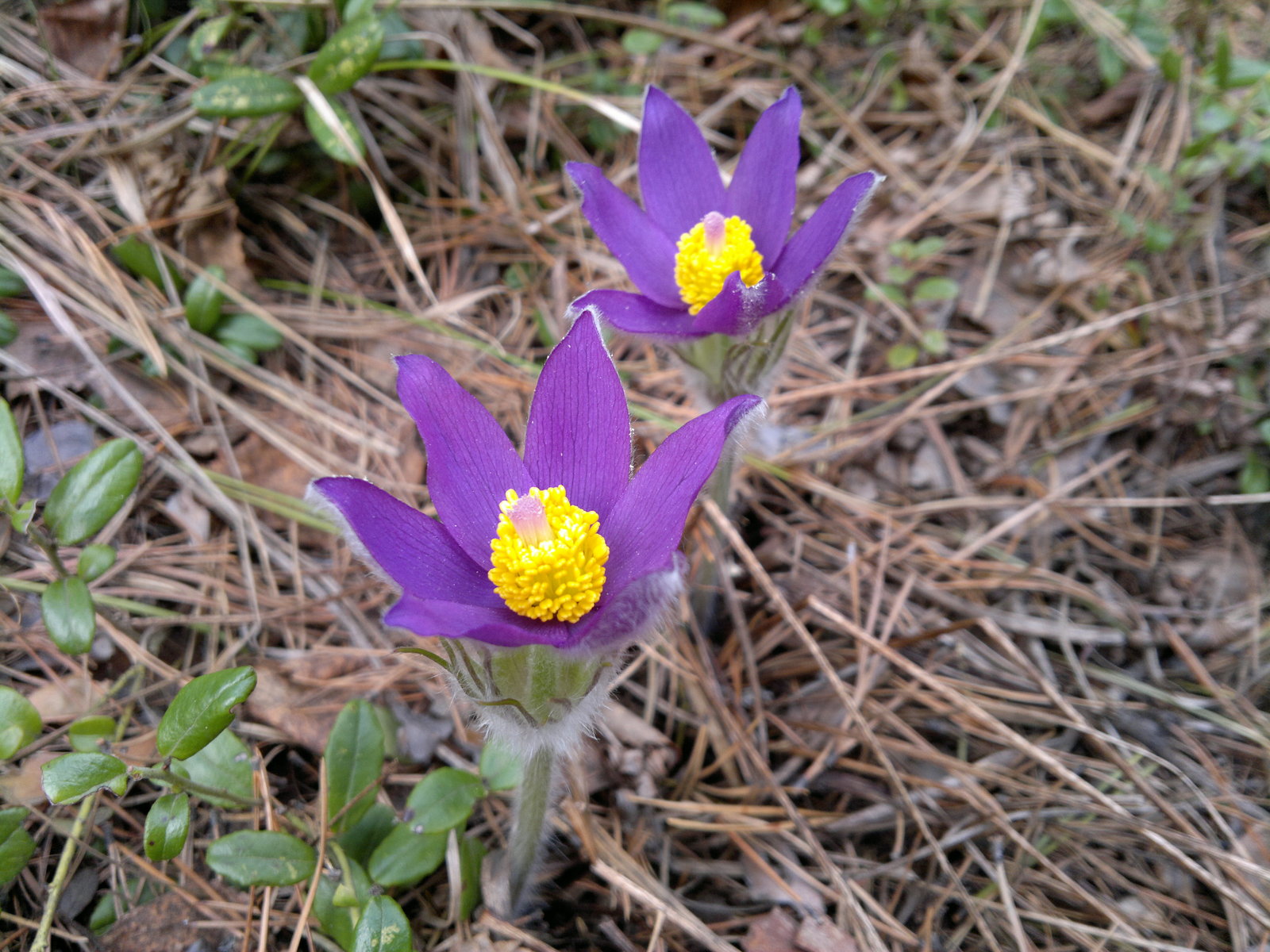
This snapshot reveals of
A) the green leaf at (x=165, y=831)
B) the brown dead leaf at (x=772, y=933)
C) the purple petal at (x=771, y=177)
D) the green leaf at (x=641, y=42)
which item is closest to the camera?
the green leaf at (x=165, y=831)

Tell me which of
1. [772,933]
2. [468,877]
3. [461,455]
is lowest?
[772,933]

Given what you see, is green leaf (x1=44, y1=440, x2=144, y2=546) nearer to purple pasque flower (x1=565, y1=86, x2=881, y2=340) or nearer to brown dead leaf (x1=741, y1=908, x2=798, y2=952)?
purple pasque flower (x1=565, y1=86, x2=881, y2=340)

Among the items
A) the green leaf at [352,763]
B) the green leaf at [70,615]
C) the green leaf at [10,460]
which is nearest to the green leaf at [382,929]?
the green leaf at [352,763]

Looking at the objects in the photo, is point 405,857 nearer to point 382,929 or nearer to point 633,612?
point 382,929

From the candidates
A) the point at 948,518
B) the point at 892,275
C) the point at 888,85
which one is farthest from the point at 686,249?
the point at 888,85

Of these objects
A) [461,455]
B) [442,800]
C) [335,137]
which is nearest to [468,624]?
[461,455]

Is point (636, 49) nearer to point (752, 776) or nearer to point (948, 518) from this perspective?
point (948, 518)

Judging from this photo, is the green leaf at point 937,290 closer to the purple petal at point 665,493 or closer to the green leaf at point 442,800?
the purple petal at point 665,493
